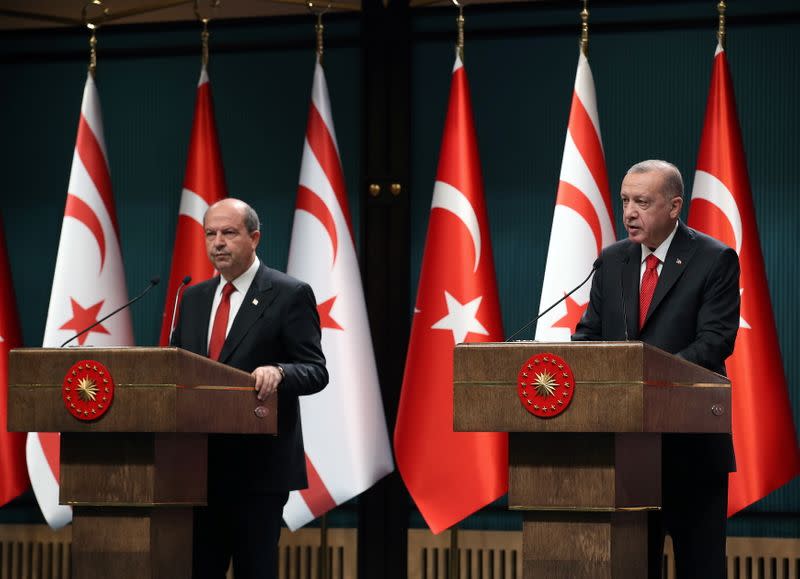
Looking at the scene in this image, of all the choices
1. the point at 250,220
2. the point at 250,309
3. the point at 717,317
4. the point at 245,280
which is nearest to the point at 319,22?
the point at 250,220

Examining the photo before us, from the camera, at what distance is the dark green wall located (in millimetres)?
5184

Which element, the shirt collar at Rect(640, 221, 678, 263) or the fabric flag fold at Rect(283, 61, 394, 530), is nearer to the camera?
the shirt collar at Rect(640, 221, 678, 263)

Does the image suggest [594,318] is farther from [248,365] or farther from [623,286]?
[248,365]

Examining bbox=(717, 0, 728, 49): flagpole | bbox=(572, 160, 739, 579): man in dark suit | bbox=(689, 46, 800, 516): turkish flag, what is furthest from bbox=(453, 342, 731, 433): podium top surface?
bbox=(717, 0, 728, 49): flagpole

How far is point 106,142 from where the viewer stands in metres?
5.83

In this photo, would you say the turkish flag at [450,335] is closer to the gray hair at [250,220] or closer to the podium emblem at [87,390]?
the gray hair at [250,220]

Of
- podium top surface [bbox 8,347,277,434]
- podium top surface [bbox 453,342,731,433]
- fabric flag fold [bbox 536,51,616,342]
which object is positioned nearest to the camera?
podium top surface [bbox 453,342,731,433]

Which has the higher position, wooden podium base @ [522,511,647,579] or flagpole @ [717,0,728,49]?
flagpole @ [717,0,728,49]

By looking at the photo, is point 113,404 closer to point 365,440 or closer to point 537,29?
point 365,440

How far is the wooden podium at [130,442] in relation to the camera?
294 centimetres

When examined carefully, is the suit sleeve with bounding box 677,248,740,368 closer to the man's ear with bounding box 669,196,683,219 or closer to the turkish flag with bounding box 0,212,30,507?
the man's ear with bounding box 669,196,683,219

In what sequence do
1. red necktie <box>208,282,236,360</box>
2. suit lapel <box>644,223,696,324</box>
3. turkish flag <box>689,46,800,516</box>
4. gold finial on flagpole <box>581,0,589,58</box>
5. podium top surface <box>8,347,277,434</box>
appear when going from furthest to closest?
gold finial on flagpole <box>581,0,589,58</box> → turkish flag <box>689,46,800,516</box> → red necktie <box>208,282,236,360</box> → suit lapel <box>644,223,696,324</box> → podium top surface <box>8,347,277,434</box>

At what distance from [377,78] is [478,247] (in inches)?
38.7

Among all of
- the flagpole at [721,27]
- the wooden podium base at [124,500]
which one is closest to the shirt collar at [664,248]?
the wooden podium base at [124,500]
